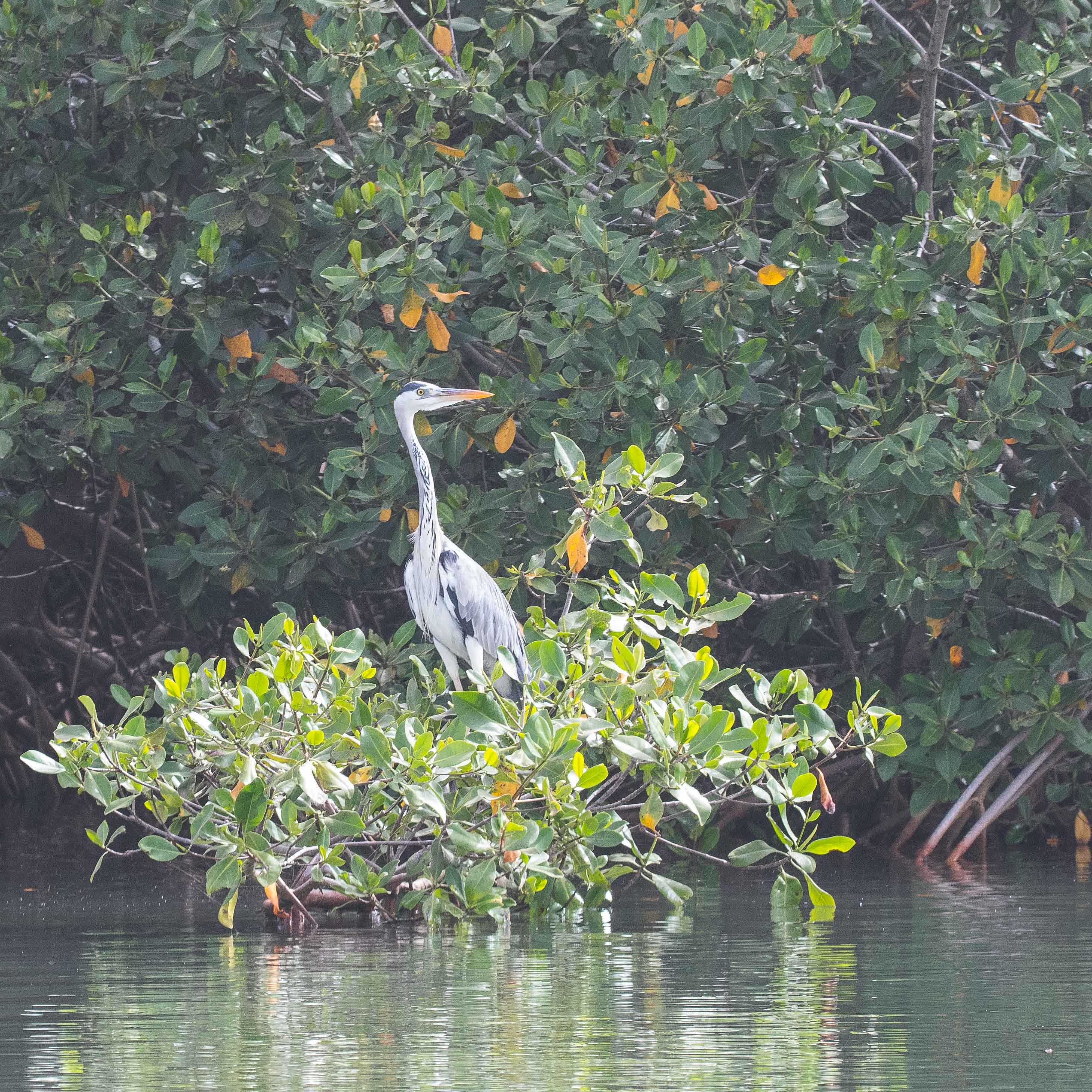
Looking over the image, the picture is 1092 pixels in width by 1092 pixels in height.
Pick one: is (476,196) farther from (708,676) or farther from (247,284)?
(708,676)

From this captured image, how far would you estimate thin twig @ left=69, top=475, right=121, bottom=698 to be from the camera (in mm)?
9820

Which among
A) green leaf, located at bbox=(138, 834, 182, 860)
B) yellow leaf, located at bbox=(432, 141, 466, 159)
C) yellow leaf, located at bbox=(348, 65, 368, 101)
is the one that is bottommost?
green leaf, located at bbox=(138, 834, 182, 860)

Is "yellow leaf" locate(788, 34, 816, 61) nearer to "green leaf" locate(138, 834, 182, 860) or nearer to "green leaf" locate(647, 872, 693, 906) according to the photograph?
"green leaf" locate(647, 872, 693, 906)

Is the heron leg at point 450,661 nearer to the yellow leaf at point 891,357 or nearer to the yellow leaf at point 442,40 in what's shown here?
the yellow leaf at point 891,357

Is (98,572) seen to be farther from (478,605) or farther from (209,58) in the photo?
(209,58)

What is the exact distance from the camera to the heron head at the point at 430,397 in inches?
303

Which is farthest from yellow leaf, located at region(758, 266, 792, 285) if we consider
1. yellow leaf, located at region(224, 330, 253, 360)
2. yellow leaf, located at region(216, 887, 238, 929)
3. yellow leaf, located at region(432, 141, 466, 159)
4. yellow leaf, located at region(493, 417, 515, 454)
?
yellow leaf, located at region(216, 887, 238, 929)

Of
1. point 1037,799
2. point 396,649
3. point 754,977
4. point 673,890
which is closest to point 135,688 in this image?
point 396,649

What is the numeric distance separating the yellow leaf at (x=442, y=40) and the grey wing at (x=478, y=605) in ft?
6.29

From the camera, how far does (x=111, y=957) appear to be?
18.7ft

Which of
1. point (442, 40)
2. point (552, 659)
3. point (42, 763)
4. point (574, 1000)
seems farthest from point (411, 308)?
point (574, 1000)

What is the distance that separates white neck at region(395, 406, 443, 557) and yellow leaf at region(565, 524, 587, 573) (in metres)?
1.14

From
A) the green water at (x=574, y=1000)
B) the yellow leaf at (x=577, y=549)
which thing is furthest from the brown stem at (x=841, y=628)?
the yellow leaf at (x=577, y=549)

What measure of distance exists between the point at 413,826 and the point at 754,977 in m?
1.86
